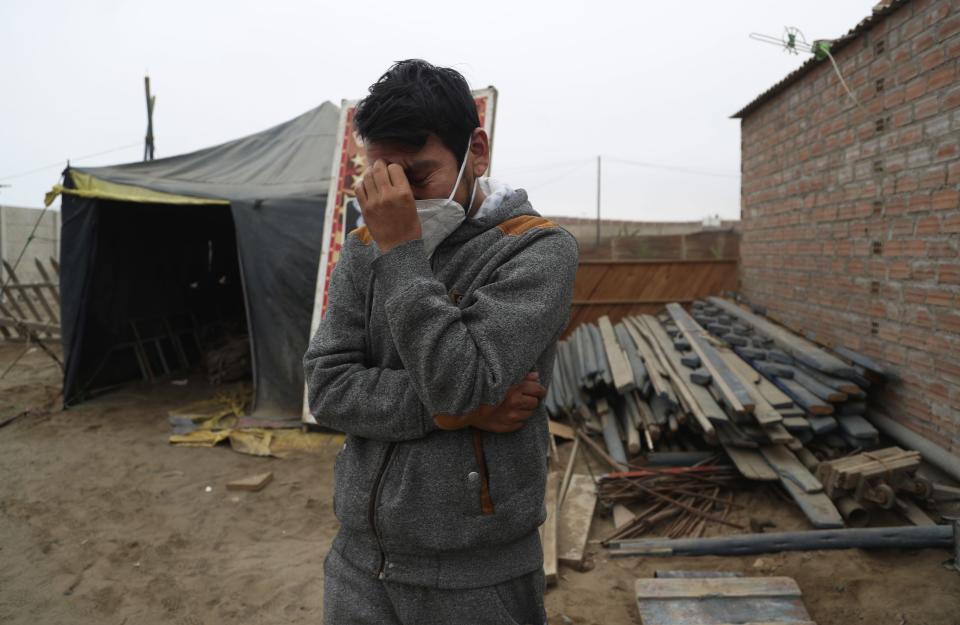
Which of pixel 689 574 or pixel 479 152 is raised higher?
pixel 479 152

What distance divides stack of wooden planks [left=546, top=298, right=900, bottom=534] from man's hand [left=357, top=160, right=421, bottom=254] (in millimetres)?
3512

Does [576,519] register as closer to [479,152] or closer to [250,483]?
[250,483]

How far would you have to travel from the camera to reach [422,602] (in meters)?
1.17

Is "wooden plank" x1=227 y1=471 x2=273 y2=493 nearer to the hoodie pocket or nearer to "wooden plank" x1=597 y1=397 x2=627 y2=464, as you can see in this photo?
"wooden plank" x1=597 y1=397 x2=627 y2=464

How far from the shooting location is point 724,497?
4.16m

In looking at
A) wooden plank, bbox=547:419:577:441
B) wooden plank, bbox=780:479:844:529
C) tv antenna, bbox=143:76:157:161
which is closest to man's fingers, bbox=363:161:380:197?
wooden plank, bbox=780:479:844:529

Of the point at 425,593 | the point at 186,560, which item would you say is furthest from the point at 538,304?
the point at 186,560

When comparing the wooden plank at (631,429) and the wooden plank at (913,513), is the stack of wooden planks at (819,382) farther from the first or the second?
the wooden plank at (631,429)

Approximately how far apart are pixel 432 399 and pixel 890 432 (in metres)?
4.42

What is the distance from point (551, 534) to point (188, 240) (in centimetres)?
785

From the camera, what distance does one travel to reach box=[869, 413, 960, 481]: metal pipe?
11.9ft

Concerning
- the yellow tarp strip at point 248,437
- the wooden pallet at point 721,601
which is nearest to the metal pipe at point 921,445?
the wooden pallet at point 721,601

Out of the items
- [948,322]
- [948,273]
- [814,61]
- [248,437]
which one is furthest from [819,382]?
[248,437]

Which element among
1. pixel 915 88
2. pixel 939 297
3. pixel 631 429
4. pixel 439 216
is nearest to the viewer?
pixel 439 216
